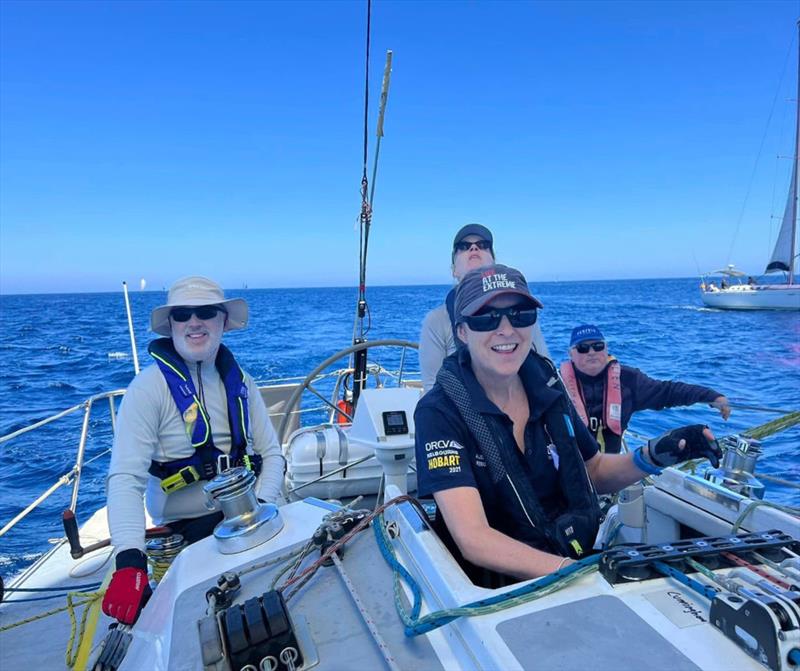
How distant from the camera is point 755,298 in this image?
33.9 m

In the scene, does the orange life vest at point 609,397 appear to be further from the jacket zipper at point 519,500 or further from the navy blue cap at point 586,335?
the jacket zipper at point 519,500

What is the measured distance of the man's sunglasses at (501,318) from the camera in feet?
5.36

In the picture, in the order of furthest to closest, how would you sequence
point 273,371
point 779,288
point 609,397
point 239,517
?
1. point 779,288
2. point 273,371
3. point 609,397
4. point 239,517

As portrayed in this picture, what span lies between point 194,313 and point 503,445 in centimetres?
160

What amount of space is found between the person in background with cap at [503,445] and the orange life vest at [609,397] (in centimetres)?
186

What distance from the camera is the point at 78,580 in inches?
127

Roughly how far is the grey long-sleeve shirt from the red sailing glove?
0.25 metres

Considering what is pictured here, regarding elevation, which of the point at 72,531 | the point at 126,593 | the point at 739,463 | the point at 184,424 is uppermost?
the point at 184,424

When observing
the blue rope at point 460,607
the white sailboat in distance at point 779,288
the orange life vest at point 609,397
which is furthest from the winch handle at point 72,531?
the white sailboat in distance at point 779,288

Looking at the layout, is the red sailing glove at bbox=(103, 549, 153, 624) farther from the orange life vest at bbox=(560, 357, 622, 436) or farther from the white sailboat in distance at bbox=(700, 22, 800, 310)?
the white sailboat in distance at bbox=(700, 22, 800, 310)

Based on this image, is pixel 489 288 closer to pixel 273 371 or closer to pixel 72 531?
pixel 72 531

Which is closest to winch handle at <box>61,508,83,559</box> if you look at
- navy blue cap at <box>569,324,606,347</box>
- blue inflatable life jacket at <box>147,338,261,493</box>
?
blue inflatable life jacket at <box>147,338,261,493</box>

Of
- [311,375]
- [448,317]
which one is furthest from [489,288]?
[311,375]

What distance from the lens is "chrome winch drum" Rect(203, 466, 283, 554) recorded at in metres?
1.66
